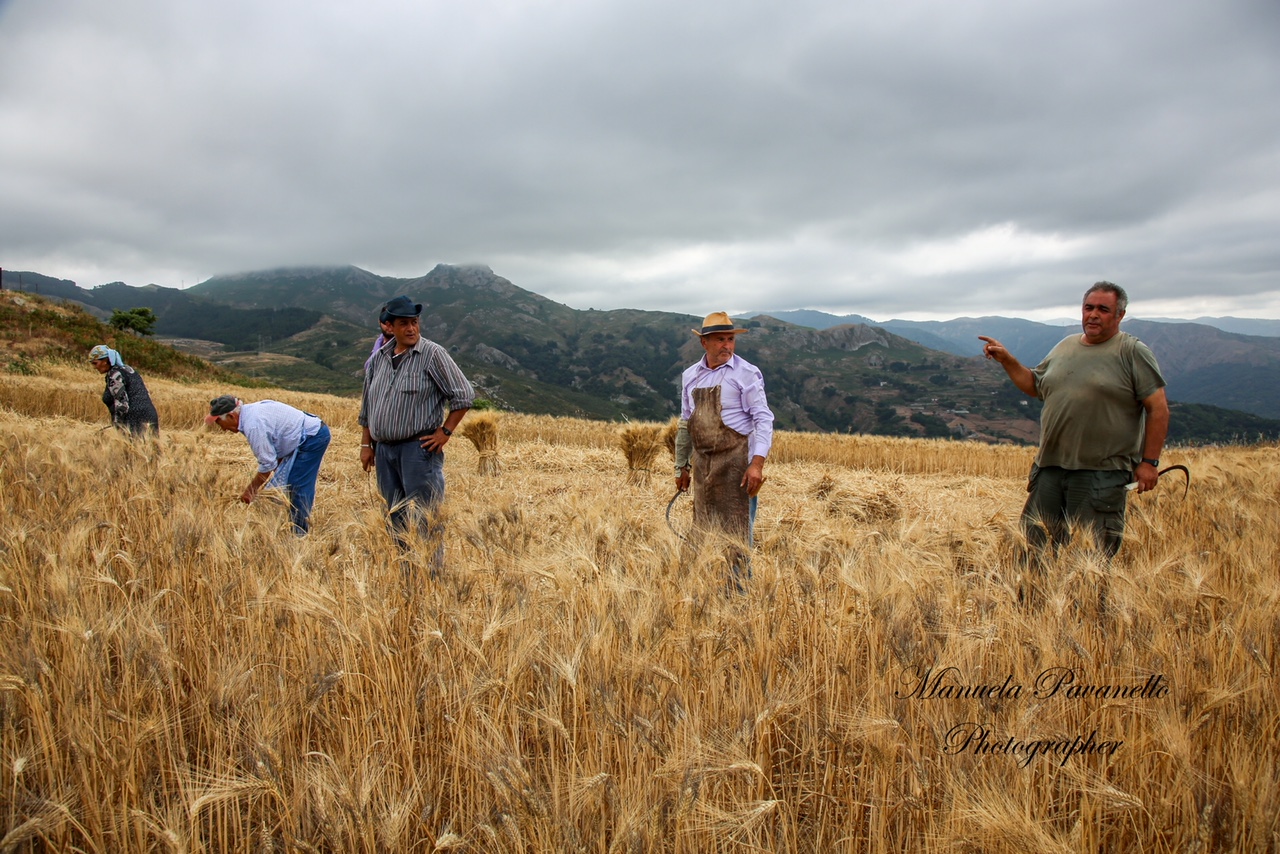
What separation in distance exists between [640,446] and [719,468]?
608 cm

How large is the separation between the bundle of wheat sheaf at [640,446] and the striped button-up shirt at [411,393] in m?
5.80

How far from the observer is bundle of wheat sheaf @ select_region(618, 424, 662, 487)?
390 inches

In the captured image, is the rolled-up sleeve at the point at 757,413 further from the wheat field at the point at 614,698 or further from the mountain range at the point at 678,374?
the mountain range at the point at 678,374

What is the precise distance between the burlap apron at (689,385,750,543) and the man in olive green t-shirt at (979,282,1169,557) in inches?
63.6

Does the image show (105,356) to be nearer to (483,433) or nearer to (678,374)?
(483,433)

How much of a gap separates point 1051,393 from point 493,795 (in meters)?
3.57

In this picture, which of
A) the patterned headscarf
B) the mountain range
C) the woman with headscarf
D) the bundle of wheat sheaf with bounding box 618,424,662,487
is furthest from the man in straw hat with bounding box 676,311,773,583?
the mountain range

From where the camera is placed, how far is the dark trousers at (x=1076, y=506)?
3.28 meters

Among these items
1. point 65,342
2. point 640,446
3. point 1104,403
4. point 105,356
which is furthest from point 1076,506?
point 65,342

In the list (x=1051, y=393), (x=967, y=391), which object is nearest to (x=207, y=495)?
(x=1051, y=393)

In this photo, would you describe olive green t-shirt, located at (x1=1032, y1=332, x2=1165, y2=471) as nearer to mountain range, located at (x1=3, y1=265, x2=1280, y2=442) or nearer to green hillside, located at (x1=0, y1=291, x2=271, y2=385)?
green hillside, located at (x1=0, y1=291, x2=271, y2=385)

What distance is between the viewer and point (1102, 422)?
10.7 ft

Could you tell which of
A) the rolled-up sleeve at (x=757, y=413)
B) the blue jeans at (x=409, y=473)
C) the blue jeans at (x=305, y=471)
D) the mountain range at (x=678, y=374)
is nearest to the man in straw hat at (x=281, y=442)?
the blue jeans at (x=305, y=471)

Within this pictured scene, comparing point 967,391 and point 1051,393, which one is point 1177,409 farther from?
point 1051,393
